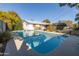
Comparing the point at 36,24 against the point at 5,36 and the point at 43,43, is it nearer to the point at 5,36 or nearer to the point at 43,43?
the point at 43,43

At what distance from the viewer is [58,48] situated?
3654 mm

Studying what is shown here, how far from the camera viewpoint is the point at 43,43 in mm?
3650

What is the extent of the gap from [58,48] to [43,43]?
17 centimetres

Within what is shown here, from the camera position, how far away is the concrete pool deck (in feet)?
11.9

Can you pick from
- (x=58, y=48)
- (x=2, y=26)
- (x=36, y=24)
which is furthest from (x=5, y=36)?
(x=58, y=48)

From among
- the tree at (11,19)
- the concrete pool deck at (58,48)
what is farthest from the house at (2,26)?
the concrete pool deck at (58,48)

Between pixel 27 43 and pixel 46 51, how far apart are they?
229 mm

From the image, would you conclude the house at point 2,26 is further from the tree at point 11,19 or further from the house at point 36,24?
the house at point 36,24

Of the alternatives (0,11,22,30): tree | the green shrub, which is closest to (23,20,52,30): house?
(0,11,22,30): tree

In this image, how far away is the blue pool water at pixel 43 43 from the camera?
12.0ft

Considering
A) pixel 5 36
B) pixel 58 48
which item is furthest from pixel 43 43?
pixel 5 36

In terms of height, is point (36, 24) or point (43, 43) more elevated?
point (36, 24)

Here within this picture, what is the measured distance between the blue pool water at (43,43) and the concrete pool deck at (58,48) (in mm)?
40

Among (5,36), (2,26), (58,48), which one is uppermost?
(2,26)
